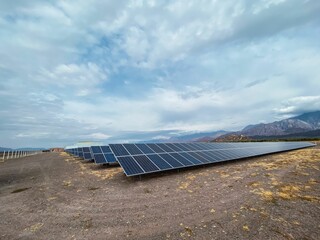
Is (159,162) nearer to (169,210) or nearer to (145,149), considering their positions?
(145,149)

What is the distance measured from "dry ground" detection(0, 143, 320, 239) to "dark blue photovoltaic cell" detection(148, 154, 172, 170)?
68.2 inches

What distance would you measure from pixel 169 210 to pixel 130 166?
622 cm

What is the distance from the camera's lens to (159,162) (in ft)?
49.4

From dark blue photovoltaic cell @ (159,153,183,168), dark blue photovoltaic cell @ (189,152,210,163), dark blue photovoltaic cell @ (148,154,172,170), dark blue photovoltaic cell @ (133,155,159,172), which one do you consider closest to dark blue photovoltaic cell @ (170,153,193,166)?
dark blue photovoltaic cell @ (159,153,183,168)

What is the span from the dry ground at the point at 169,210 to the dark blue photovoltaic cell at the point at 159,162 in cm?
173

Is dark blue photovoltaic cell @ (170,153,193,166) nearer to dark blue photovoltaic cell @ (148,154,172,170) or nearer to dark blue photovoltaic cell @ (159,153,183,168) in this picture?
dark blue photovoltaic cell @ (159,153,183,168)

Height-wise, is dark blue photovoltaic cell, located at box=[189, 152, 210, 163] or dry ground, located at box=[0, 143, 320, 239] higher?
dark blue photovoltaic cell, located at box=[189, 152, 210, 163]

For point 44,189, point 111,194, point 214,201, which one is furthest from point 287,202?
point 44,189

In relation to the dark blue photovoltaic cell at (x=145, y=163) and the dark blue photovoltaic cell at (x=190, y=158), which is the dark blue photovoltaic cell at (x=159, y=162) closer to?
the dark blue photovoltaic cell at (x=145, y=163)

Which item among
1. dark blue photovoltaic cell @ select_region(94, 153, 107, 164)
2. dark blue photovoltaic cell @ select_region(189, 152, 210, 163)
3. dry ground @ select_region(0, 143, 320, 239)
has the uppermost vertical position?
dark blue photovoltaic cell @ select_region(94, 153, 107, 164)

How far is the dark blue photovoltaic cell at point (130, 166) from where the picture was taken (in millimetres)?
12306

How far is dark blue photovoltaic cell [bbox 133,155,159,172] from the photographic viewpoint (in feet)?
43.8

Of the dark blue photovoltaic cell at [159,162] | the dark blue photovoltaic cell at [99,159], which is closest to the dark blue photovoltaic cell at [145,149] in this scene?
the dark blue photovoltaic cell at [159,162]

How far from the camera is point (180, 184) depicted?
11.8 meters
